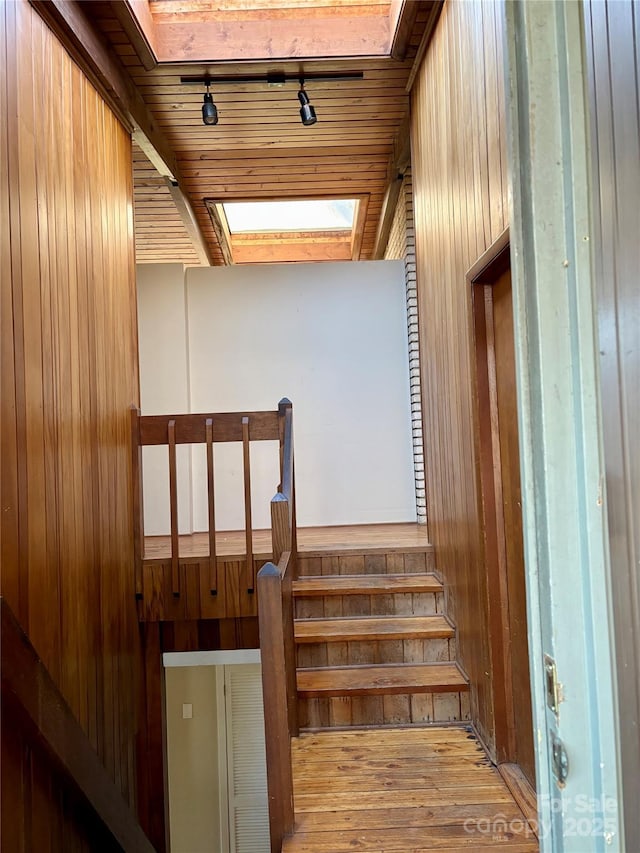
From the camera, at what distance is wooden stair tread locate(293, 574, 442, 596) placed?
3166mm

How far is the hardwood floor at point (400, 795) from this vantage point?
194 cm

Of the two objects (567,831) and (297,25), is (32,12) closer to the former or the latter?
(297,25)

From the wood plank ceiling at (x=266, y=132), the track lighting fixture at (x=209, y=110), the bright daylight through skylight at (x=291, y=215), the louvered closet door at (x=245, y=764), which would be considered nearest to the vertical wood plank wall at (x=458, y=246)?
the wood plank ceiling at (x=266, y=132)

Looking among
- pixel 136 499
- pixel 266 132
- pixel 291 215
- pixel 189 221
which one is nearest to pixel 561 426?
pixel 136 499

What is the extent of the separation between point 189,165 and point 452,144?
8.12 ft

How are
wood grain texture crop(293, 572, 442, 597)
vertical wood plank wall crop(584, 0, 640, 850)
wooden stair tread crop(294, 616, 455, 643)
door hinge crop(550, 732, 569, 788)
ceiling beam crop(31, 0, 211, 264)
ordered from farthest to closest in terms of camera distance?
wood grain texture crop(293, 572, 442, 597) → wooden stair tread crop(294, 616, 455, 643) → ceiling beam crop(31, 0, 211, 264) → vertical wood plank wall crop(584, 0, 640, 850) → door hinge crop(550, 732, 569, 788)

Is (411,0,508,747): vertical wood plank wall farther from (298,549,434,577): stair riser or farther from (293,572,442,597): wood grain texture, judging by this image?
(298,549,434,577): stair riser

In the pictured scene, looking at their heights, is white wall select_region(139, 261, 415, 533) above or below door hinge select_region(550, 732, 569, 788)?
above

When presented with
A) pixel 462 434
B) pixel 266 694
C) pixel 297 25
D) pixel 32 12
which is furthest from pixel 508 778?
pixel 297 25

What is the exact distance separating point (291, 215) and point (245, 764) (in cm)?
528

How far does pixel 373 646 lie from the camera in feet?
9.68

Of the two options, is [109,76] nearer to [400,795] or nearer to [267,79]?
[267,79]

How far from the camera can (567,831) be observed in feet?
2.30

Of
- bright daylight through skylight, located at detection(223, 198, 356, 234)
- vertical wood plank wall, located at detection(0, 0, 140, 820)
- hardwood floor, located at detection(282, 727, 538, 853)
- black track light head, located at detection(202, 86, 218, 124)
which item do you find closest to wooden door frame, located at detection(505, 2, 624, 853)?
hardwood floor, located at detection(282, 727, 538, 853)
